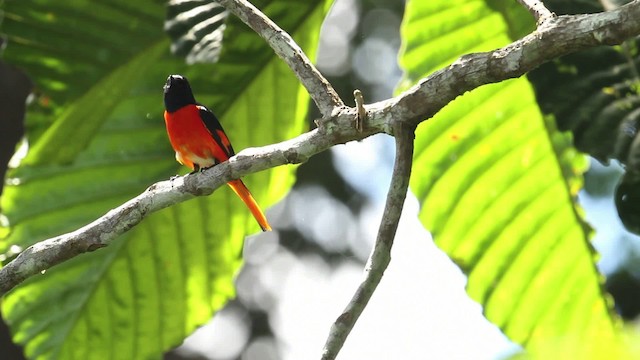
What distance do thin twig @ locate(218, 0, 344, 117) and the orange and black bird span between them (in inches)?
39.4

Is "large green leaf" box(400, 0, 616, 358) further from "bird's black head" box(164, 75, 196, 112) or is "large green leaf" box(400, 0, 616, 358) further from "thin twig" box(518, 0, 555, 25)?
"thin twig" box(518, 0, 555, 25)

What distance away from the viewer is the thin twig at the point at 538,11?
1844 mm

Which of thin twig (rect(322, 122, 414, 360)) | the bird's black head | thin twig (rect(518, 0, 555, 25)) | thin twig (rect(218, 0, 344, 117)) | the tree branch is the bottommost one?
thin twig (rect(322, 122, 414, 360))

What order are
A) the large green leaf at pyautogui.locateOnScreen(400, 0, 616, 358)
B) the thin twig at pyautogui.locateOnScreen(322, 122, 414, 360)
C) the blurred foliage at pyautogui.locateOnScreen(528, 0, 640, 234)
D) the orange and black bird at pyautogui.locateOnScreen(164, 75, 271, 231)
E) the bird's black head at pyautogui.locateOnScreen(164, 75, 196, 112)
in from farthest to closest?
the bird's black head at pyautogui.locateOnScreen(164, 75, 196, 112), the orange and black bird at pyautogui.locateOnScreen(164, 75, 271, 231), the large green leaf at pyautogui.locateOnScreen(400, 0, 616, 358), the blurred foliage at pyautogui.locateOnScreen(528, 0, 640, 234), the thin twig at pyautogui.locateOnScreen(322, 122, 414, 360)

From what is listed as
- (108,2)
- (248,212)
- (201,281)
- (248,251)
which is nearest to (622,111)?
(248,212)

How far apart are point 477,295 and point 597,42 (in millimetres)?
1617

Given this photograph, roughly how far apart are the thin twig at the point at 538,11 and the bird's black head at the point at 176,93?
164 centimetres

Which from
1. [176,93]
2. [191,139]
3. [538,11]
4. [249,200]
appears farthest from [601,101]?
[176,93]

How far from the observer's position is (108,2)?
3.21 metres

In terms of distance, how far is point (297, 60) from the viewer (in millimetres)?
2129

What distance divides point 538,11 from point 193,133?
180 centimetres

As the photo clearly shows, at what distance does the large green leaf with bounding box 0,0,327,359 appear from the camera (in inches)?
123

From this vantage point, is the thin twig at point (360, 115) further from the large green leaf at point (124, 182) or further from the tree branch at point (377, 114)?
the large green leaf at point (124, 182)

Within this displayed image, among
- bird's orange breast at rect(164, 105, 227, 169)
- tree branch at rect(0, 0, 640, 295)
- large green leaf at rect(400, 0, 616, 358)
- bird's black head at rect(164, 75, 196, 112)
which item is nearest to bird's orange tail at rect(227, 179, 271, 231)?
bird's orange breast at rect(164, 105, 227, 169)
